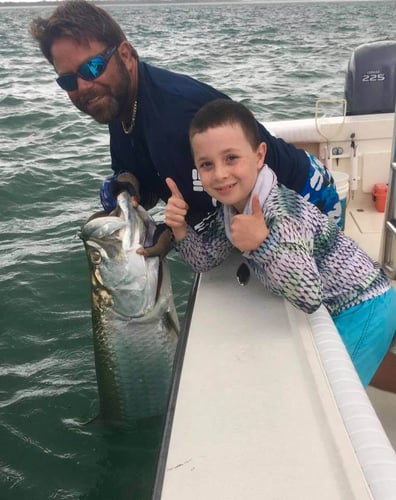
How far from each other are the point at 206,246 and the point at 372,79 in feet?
9.16

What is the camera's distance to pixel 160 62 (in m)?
18.5

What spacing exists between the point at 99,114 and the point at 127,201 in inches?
16.0

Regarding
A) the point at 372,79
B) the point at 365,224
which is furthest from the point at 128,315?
the point at 372,79

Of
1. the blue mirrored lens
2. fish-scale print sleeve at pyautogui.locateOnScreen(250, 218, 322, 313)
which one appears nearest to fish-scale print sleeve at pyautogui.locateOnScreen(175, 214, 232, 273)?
fish-scale print sleeve at pyautogui.locateOnScreen(250, 218, 322, 313)

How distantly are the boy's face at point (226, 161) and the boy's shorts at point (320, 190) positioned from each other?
1.88ft

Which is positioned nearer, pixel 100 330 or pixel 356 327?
pixel 356 327

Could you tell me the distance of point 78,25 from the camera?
246cm

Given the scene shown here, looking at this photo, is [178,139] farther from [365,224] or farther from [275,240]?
[365,224]

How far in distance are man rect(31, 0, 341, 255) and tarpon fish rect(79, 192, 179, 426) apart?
124 mm

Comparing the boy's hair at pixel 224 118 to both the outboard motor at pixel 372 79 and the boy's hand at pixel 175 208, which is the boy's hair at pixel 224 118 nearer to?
the boy's hand at pixel 175 208

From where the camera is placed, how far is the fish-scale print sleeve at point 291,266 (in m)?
2.03

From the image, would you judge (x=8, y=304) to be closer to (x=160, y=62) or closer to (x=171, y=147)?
(x=171, y=147)

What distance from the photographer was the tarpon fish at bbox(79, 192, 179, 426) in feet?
8.29

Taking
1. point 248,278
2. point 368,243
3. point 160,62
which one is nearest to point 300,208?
point 248,278
